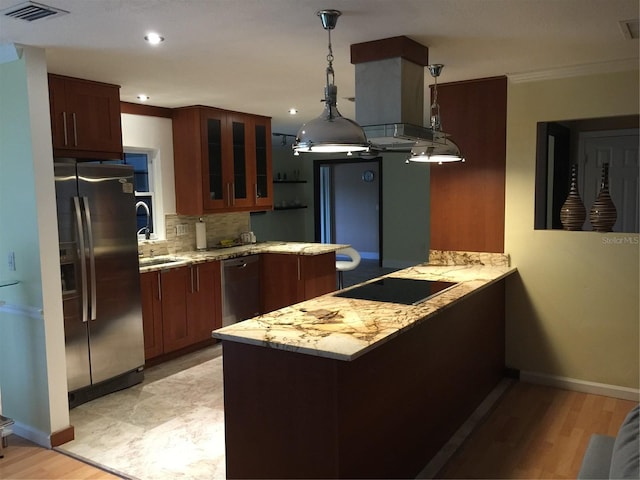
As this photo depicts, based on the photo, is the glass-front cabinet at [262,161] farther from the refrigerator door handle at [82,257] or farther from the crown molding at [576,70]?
the crown molding at [576,70]

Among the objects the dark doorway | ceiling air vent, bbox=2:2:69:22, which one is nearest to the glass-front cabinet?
ceiling air vent, bbox=2:2:69:22

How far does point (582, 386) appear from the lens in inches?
159

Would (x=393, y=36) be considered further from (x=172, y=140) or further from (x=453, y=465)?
(x=172, y=140)

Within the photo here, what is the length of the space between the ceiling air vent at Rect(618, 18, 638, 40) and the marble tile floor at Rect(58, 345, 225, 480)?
3169mm

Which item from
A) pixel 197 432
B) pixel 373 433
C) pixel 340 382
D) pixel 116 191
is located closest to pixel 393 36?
pixel 340 382

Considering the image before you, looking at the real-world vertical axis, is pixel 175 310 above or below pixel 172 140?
below

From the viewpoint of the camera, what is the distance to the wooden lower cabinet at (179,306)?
4590 mm

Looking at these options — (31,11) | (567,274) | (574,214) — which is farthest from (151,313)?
(574,214)

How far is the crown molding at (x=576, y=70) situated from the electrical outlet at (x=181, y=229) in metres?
3.41

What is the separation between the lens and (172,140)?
5.52 m

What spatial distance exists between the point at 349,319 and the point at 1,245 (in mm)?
2309

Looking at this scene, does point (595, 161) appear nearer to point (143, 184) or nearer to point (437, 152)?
point (437, 152)

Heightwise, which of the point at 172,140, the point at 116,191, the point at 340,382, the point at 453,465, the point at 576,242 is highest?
the point at 172,140

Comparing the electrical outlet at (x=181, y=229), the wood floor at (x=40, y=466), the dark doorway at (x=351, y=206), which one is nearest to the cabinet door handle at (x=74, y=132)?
the electrical outlet at (x=181, y=229)
